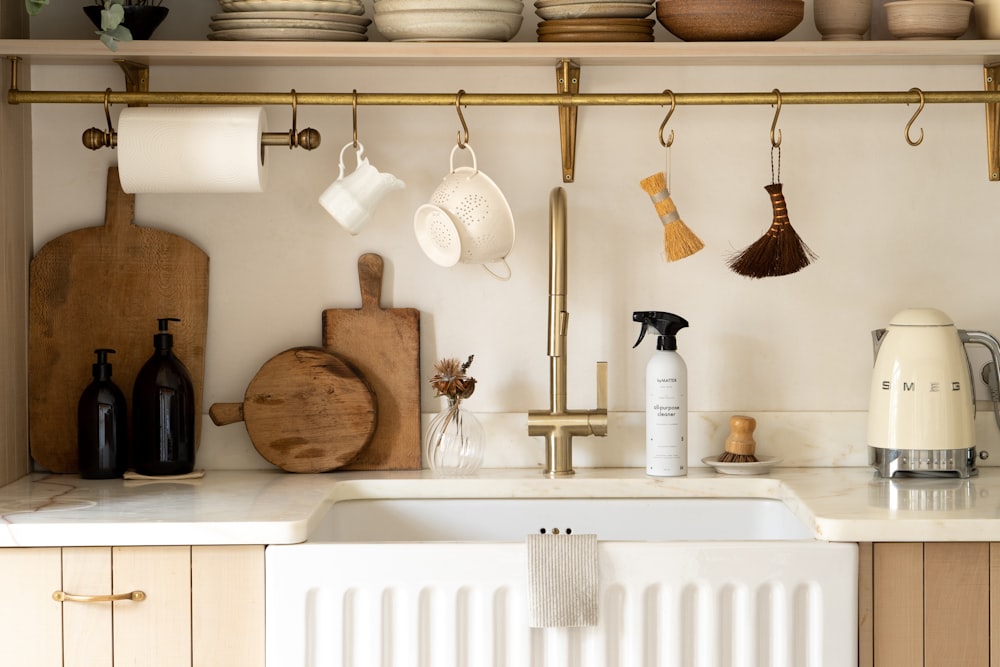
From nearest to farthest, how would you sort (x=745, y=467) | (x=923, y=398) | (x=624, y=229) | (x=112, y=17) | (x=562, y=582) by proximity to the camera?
(x=562, y=582)
(x=112, y=17)
(x=923, y=398)
(x=745, y=467)
(x=624, y=229)

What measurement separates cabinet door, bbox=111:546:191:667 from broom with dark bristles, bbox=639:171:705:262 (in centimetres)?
91

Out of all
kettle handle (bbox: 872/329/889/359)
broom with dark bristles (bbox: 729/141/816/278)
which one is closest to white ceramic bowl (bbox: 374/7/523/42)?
broom with dark bristles (bbox: 729/141/816/278)

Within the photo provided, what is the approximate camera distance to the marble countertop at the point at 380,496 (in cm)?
154

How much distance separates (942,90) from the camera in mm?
2006

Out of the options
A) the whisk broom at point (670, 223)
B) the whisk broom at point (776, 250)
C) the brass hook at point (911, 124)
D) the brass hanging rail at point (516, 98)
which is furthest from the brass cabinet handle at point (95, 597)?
the brass hook at point (911, 124)

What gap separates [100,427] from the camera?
190 centimetres

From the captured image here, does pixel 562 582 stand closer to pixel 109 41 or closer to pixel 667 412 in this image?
pixel 667 412

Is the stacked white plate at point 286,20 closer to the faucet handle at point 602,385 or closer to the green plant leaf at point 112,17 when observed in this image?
the green plant leaf at point 112,17

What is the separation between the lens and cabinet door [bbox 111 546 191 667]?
1.54 m

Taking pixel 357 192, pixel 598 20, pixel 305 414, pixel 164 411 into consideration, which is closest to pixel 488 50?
pixel 598 20

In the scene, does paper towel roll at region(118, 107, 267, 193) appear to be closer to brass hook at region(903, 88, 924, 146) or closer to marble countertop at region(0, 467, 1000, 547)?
marble countertop at region(0, 467, 1000, 547)

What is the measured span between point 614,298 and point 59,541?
1.01m

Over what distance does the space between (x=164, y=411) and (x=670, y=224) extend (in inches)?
36.0

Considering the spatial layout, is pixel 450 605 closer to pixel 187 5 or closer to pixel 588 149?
pixel 588 149
